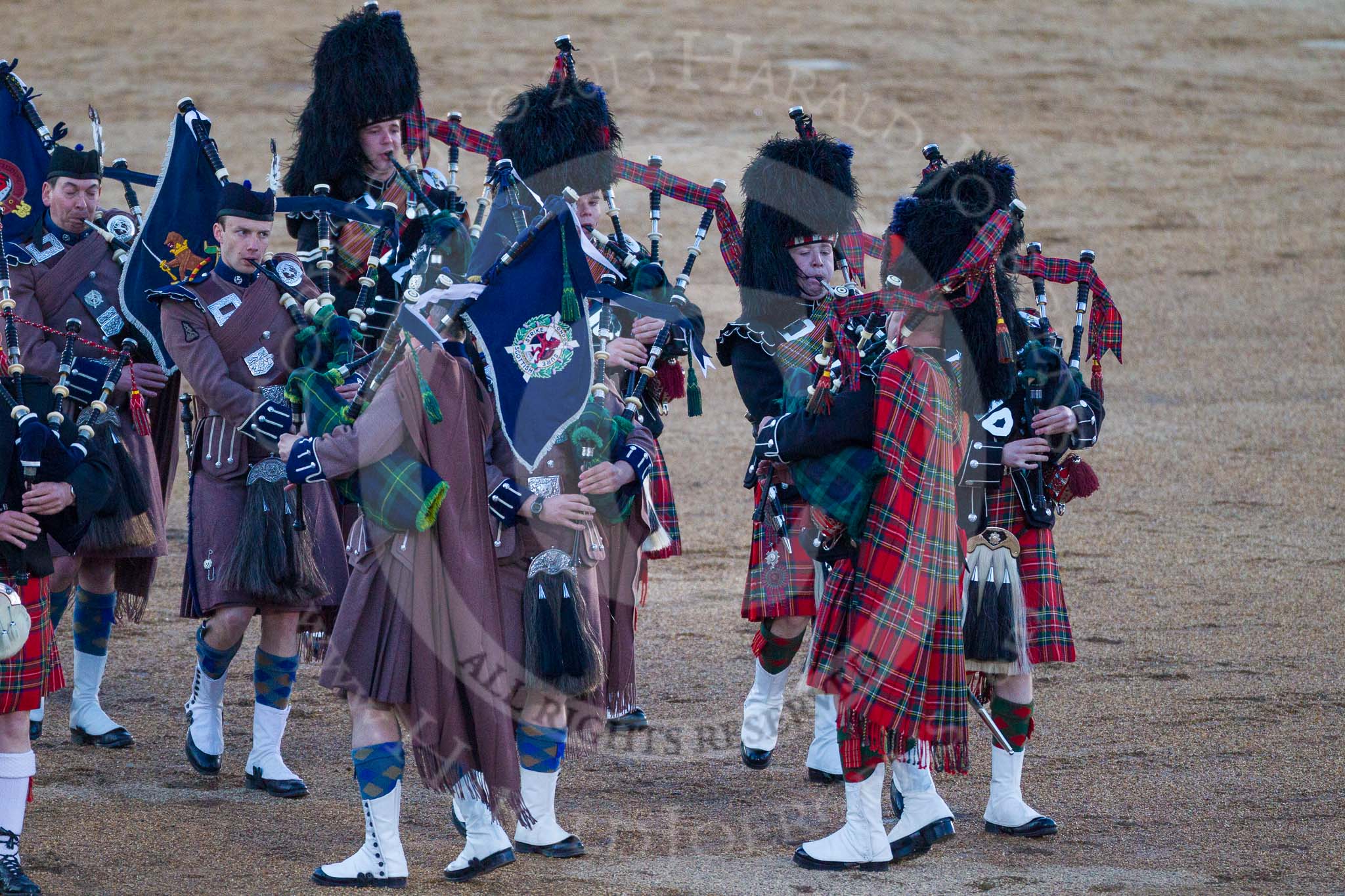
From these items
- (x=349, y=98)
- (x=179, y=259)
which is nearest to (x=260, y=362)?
(x=179, y=259)

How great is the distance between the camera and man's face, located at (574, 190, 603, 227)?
475 centimetres

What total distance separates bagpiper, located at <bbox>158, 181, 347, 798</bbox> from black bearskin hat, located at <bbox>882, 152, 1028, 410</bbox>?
1.80m

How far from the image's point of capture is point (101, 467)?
13.2 ft

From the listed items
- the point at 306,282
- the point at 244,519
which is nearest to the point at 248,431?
the point at 244,519

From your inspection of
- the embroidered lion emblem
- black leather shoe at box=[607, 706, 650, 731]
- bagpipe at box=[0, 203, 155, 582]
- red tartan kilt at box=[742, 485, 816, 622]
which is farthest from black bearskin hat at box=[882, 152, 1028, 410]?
the embroidered lion emblem

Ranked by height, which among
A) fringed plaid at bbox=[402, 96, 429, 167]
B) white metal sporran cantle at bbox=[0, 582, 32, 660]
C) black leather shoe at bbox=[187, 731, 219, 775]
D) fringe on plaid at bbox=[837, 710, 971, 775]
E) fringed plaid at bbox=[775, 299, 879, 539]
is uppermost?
fringed plaid at bbox=[402, 96, 429, 167]

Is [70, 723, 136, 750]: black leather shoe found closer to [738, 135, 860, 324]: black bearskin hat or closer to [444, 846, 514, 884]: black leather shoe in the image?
[444, 846, 514, 884]: black leather shoe

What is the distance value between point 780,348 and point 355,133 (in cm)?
187

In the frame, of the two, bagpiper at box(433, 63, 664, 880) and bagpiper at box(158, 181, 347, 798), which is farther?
bagpiper at box(158, 181, 347, 798)

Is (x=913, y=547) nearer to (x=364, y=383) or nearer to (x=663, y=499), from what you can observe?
(x=364, y=383)

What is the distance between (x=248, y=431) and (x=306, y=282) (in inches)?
26.4

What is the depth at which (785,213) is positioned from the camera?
477 cm

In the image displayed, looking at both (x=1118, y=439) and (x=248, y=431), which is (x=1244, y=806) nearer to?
(x=248, y=431)

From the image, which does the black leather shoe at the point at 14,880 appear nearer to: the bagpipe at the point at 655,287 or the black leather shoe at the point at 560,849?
the black leather shoe at the point at 560,849
